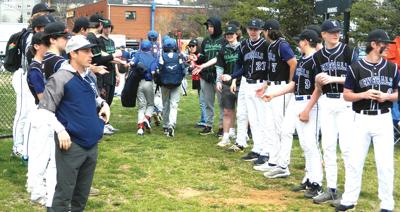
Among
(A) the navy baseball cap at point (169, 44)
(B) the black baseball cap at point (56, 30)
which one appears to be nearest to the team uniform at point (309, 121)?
(B) the black baseball cap at point (56, 30)

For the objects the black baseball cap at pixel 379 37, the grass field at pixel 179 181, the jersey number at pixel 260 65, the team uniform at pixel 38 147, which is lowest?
the grass field at pixel 179 181

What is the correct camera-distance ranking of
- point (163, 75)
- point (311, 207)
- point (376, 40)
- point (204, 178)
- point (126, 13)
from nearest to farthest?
point (376, 40)
point (311, 207)
point (204, 178)
point (163, 75)
point (126, 13)

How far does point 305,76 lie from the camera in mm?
6508

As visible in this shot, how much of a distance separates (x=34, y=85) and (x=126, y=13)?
7532cm

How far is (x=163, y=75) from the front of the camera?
10445 mm

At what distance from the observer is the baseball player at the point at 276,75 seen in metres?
7.66

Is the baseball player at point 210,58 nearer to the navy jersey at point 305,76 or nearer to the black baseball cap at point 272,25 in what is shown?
the black baseball cap at point 272,25

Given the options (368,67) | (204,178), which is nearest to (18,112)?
(204,178)

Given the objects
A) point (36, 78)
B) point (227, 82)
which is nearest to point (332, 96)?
point (36, 78)

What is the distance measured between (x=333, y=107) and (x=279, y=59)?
5.65 feet

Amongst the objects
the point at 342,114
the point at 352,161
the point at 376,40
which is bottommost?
the point at 352,161

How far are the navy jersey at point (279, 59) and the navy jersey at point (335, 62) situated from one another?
1393mm

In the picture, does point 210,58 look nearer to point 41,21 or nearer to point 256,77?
Result: point 256,77

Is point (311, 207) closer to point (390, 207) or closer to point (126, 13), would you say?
point (390, 207)
